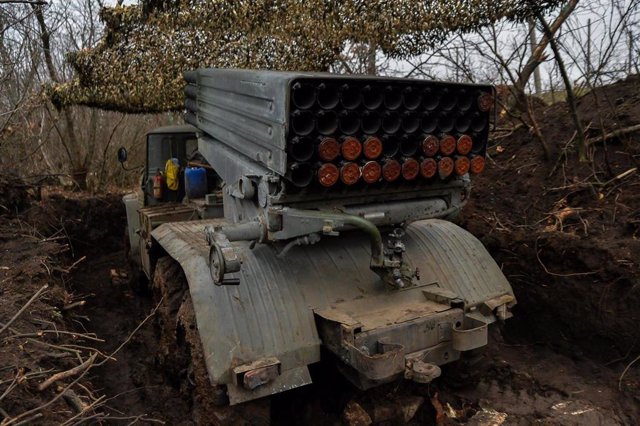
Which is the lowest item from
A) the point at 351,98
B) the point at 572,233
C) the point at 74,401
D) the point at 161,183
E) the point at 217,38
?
the point at 74,401

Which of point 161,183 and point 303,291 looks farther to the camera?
point 161,183

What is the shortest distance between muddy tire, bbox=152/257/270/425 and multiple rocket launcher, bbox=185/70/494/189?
1350 millimetres

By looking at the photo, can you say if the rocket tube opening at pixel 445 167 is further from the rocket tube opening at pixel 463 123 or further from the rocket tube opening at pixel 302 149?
the rocket tube opening at pixel 302 149

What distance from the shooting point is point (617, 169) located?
19.4 feet

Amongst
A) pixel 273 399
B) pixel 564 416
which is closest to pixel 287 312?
pixel 273 399

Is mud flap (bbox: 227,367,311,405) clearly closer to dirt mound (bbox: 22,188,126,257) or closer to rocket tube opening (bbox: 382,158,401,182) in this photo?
rocket tube opening (bbox: 382,158,401,182)

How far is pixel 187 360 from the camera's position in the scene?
404 cm

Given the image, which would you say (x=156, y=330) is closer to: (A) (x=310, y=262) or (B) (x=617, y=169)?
(A) (x=310, y=262)

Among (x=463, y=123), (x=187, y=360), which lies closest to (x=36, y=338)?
(x=187, y=360)

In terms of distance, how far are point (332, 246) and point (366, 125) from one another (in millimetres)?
1069

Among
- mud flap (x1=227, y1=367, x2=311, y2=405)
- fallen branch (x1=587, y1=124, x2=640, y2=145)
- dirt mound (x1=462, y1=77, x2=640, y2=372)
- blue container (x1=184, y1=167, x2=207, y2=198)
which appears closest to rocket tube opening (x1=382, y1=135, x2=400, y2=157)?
mud flap (x1=227, y1=367, x2=311, y2=405)

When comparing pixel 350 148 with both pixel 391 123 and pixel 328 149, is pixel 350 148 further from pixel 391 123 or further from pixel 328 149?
pixel 391 123

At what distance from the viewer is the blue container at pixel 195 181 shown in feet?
18.4

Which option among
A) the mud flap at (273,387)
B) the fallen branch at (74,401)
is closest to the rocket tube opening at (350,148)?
the mud flap at (273,387)
